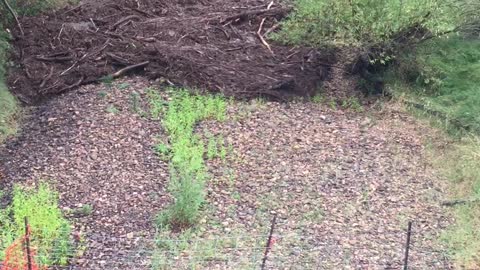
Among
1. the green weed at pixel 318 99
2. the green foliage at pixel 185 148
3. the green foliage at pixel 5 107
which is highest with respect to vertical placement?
the green weed at pixel 318 99

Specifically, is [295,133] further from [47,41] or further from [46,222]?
[47,41]

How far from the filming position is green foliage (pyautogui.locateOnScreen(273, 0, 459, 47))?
346 inches

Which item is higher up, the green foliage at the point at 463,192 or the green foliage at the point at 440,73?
the green foliage at the point at 440,73

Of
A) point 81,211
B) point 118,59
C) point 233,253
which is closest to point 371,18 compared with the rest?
point 118,59

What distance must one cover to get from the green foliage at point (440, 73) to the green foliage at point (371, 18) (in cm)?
50

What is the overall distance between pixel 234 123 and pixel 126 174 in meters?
1.74

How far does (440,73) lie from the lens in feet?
30.5

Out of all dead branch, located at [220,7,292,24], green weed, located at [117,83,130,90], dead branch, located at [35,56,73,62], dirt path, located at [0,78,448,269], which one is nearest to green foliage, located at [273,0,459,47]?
dirt path, located at [0,78,448,269]

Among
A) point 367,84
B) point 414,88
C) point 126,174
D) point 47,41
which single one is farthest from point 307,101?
point 47,41

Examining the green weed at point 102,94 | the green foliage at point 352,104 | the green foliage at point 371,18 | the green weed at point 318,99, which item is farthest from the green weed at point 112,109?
the green foliage at point 371,18

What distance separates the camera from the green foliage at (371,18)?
880cm

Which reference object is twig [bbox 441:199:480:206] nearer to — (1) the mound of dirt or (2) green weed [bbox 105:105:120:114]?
(1) the mound of dirt

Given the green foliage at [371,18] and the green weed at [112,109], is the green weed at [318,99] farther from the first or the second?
the green weed at [112,109]

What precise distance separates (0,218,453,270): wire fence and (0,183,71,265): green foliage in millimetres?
14
